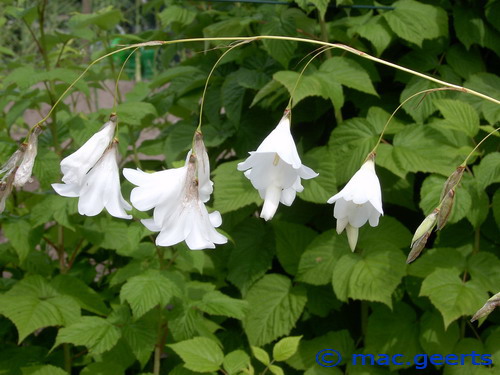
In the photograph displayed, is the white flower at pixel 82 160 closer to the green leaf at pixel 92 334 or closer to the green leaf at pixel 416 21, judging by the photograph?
the green leaf at pixel 92 334

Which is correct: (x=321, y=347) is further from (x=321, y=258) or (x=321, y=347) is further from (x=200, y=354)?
(x=200, y=354)

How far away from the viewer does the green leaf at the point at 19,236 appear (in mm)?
1927

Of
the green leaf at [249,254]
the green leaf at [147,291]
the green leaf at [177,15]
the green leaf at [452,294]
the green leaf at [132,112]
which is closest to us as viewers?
the green leaf at [147,291]

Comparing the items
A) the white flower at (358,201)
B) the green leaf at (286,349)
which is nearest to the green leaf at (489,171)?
the green leaf at (286,349)

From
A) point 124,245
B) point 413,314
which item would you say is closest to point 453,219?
point 413,314

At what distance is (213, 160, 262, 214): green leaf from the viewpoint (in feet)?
6.37

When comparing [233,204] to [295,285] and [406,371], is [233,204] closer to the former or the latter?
[295,285]

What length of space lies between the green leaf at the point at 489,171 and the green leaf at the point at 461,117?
0.09 meters

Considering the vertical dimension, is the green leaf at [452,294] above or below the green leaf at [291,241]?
above

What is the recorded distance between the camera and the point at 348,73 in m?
2.00

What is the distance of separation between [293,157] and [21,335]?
43.9 inches

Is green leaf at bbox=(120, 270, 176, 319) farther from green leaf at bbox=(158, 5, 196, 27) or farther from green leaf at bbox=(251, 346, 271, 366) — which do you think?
green leaf at bbox=(158, 5, 196, 27)

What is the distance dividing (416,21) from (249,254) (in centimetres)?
92

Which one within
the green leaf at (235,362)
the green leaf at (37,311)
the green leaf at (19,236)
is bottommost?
the green leaf at (235,362)
